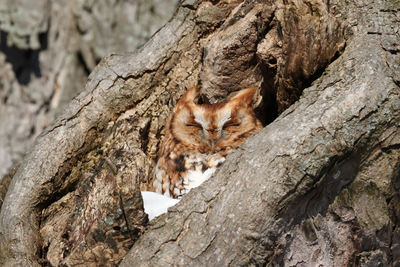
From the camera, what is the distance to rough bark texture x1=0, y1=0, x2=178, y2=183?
4.84 metres

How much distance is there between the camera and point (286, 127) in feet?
6.41

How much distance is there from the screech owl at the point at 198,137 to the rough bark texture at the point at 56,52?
2.37 metres

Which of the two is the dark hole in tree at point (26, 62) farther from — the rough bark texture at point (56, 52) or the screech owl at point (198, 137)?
the screech owl at point (198, 137)

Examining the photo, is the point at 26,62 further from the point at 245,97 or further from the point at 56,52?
the point at 245,97

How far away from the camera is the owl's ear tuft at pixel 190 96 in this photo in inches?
103

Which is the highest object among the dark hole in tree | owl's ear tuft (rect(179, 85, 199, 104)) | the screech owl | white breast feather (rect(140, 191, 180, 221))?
the dark hole in tree

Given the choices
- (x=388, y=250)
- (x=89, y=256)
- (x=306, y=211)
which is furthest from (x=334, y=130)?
(x=89, y=256)

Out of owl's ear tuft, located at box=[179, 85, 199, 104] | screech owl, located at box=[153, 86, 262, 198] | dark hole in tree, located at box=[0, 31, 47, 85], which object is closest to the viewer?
screech owl, located at box=[153, 86, 262, 198]

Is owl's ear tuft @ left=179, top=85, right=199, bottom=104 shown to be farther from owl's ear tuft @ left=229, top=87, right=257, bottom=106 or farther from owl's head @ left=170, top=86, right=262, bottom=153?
owl's ear tuft @ left=229, top=87, right=257, bottom=106

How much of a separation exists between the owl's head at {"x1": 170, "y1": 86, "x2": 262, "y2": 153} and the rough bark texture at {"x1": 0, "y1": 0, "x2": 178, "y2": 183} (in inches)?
92.9

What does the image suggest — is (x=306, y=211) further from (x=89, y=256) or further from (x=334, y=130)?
(x=89, y=256)

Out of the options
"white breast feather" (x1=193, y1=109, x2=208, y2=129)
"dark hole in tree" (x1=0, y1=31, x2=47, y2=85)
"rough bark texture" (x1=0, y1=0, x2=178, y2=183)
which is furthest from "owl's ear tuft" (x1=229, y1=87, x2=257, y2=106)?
"dark hole in tree" (x1=0, y1=31, x2=47, y2=85)

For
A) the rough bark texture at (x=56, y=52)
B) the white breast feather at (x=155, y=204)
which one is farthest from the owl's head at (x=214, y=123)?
the rough bark texture at (x=56, y=52)

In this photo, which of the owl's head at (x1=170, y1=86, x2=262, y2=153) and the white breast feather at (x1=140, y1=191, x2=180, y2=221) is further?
the owl's head at (x1=170, y1=86, x2=262, y2=153)
